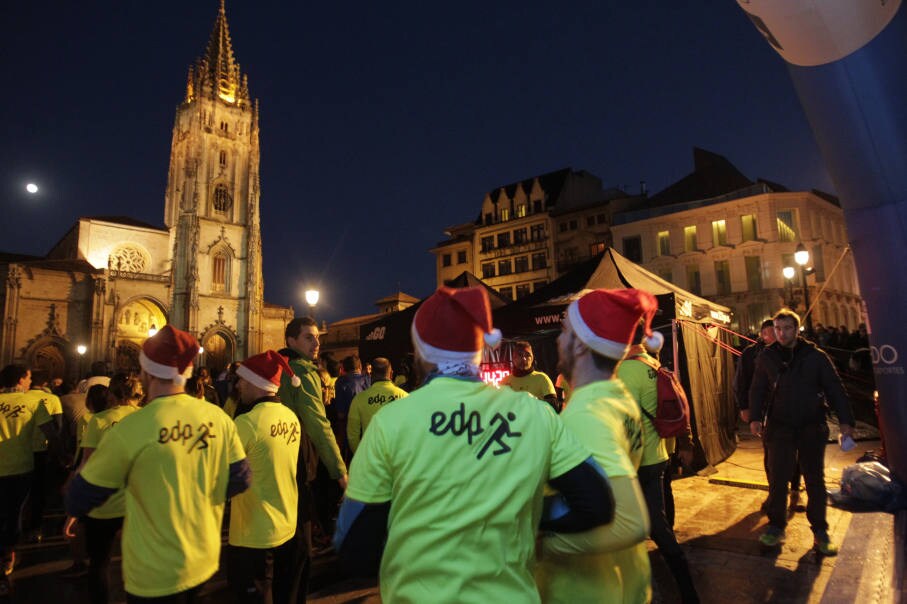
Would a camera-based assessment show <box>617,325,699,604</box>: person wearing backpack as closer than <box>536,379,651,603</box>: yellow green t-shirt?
No

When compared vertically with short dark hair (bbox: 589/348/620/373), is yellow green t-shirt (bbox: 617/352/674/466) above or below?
below

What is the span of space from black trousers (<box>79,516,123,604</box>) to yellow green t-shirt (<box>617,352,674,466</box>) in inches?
162

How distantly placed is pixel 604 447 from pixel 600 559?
51 centimetres

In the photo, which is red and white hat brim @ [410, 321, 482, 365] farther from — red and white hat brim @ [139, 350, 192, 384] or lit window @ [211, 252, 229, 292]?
lit window @ [211, 252, 229, 292]

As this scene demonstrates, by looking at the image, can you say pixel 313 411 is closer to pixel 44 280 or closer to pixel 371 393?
pixel 371 393

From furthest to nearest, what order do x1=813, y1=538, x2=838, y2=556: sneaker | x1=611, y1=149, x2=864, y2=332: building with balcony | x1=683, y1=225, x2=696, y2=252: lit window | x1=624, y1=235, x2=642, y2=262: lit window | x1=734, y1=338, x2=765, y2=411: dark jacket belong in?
x1=624, y1=235, x2=642, y2=262: lit window, x1=683, y1=225, x2=696, y2=252: lit window, x1=611, y1=149, x2=864, y2=332: building with balcony, x1=734, y1=338, x2=765, y2=411: dark jacket, x1=813, y1=538, x2=838, y2=556: sneaker

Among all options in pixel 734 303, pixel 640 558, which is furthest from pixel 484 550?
pixel 734 303

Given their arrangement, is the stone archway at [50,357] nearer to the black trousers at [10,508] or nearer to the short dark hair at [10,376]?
the short dark hair at [10,376]

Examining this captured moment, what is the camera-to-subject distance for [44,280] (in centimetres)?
4156

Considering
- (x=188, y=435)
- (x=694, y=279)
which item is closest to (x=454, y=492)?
(x=188, y=435)

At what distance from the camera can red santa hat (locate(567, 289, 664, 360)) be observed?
2.56 m

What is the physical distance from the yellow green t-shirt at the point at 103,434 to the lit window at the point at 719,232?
36.3 metres

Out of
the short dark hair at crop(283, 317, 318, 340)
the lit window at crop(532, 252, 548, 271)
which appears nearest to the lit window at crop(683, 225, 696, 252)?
the lit window at crop(532, 252, 548, 271)

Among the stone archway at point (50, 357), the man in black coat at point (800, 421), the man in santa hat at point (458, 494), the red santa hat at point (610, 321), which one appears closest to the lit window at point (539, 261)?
the stone archway at point (50, 357)
